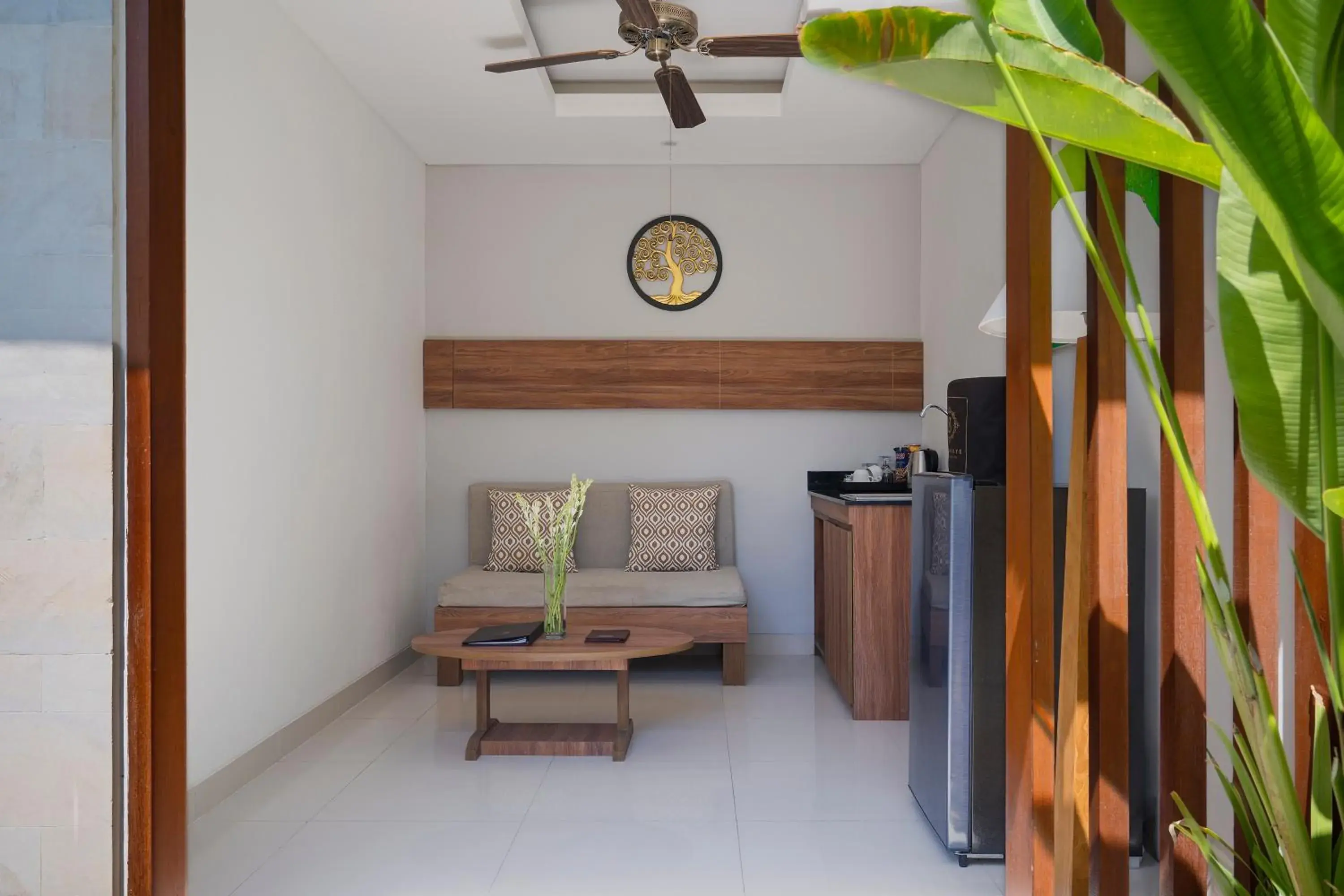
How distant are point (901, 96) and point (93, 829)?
426 centimetres

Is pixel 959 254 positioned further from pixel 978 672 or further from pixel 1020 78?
pixel 1020 78

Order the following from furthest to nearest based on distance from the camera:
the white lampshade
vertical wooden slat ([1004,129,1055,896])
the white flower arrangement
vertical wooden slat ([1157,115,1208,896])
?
the white flower arrangement, the white lampshade, vertical wooden slat ([1004,129,1055,896]), vertical wooden slat ([1157,115,1208,896])

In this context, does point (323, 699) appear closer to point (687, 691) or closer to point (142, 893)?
point (687, 691)

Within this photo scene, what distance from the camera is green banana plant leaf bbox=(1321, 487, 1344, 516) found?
685 millimetres

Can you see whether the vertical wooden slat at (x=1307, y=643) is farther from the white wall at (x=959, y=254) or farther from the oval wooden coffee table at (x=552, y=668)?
the white wall at (x=959, y=254)

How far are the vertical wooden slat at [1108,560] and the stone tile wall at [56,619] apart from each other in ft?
5.80

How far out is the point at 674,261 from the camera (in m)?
5.88

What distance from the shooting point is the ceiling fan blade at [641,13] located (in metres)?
3.11

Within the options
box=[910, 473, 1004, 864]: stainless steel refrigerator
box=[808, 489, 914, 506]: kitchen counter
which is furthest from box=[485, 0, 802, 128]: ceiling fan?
box=[808, 489, 914, 506]: kitchen counter

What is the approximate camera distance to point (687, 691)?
190 inches

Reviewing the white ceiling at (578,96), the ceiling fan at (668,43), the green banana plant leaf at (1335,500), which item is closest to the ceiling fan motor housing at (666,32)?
the ceiling fan at (668,43)

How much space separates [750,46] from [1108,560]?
243 cm

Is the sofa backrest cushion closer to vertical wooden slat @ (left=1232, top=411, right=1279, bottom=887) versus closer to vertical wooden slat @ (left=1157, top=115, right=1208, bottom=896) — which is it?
vertical wooden slat @ (left=1157, top=115, right=1208, bottom=896)

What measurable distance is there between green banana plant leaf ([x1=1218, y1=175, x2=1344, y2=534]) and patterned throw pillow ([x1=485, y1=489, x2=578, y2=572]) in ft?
15.4
